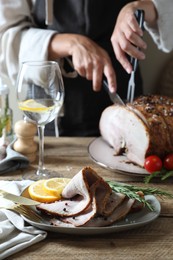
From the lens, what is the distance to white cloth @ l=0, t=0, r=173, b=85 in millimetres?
1822

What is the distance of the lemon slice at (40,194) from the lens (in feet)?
3.53

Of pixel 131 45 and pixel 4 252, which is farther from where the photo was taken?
pixel 131 45

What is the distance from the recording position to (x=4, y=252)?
934 millimetres

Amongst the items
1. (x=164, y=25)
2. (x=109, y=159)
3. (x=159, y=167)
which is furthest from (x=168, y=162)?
(x=164, y=25)

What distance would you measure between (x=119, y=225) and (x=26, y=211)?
0.19 meters

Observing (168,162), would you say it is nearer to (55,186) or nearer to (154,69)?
(55,186)

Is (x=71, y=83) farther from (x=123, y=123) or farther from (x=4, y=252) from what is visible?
(x=4, y=252)

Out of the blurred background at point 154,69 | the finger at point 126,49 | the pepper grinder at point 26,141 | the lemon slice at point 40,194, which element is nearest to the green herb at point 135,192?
the lemon slice at point 40,194

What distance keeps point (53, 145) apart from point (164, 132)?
1.15 feet

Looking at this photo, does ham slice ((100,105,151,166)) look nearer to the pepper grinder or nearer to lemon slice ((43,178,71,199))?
the pepper grinder

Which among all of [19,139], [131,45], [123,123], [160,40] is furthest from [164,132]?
[160,40]

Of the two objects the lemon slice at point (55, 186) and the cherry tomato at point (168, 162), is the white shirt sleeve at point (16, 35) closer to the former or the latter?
the cherry tomato at point (168, 162)

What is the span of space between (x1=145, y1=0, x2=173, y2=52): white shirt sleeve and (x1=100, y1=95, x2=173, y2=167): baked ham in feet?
1.23

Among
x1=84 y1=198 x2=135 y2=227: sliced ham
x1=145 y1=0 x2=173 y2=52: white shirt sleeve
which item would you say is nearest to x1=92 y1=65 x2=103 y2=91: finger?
x1=145 y1=0 x2=173 y2=52: white shirt sleeve
